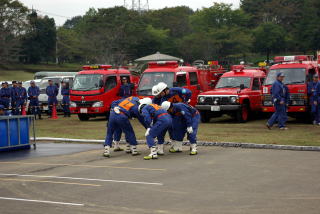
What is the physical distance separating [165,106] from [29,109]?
16476 millimetres

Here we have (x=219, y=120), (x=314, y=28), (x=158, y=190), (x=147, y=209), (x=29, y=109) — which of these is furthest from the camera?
(x=314, y=28)

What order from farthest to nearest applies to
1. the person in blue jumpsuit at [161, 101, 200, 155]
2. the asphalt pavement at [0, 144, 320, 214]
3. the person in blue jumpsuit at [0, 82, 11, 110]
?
the person in blue jumpsuit at [0, 82, 11, 110] → the person in blue jumpsuit at [161, 101, 200, 155] → the asphalt pavement at [0, 144, 320, 214]

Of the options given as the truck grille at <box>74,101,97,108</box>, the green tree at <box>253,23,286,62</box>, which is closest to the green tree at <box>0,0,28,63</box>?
the green tree at <box>253,23,286,62</box>

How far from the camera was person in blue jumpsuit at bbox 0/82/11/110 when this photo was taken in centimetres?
2575

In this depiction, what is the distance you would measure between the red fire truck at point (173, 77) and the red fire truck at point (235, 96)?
1.31 m

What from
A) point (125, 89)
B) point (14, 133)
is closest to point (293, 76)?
point (125, 89)

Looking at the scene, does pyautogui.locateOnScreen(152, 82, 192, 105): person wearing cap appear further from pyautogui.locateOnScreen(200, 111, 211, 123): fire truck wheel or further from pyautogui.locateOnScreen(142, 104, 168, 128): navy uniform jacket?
pyautogui.locateOnScreen(200, 111, 211, 123): fire truck wheel

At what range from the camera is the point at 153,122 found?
13914 millimetres

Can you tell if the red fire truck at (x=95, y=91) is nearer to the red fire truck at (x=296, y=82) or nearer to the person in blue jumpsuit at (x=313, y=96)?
the red fire truck at (x=296, y=82)

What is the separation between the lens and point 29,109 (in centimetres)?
2902

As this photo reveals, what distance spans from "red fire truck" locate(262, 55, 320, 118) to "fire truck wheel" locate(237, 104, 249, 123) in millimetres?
1014

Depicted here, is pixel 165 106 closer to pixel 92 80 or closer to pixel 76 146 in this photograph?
pixel 76 146

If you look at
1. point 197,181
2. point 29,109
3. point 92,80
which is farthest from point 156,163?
point 29,109

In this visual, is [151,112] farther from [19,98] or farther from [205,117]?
[19,98]
